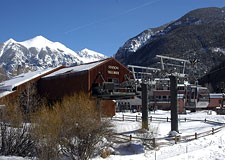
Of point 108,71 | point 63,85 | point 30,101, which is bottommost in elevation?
point 30,101

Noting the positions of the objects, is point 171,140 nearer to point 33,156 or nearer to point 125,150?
point 125,150

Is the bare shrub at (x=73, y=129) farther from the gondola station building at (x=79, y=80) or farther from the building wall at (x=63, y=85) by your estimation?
the building wall at (x=63, y=85)

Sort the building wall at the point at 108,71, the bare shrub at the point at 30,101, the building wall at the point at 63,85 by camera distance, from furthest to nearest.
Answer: the building wall at the point at 108,71, the building wall at the point at 63,85, the bare shrub at the point at 30,101

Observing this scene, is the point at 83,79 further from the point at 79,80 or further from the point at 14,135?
the point at 14,135

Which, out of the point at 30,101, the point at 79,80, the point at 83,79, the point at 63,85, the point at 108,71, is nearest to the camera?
the point at 30,101

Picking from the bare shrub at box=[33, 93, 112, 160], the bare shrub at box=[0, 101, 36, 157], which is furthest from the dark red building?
the bare shrub at box=[33, 93, 112, 160]

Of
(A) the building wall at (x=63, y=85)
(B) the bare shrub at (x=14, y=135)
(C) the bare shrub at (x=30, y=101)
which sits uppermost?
(A) the building wall at (x=63, y=85)

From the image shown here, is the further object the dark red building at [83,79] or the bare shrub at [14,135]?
the dark red building at [83,79]


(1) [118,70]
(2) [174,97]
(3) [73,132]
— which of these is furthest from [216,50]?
(3) [73,132]

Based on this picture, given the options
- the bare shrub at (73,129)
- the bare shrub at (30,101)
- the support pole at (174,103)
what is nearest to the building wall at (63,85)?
the bare shrub at (30,101)

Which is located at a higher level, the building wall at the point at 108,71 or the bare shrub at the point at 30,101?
the building wall at the point at 108,71

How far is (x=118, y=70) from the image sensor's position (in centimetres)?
3950

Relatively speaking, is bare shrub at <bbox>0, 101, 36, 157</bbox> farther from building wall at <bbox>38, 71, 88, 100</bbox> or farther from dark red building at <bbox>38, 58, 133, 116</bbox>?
building wall at <bbox>38, 71, 88, 100</bbox>

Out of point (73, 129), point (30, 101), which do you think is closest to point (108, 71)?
point (30, 101)
